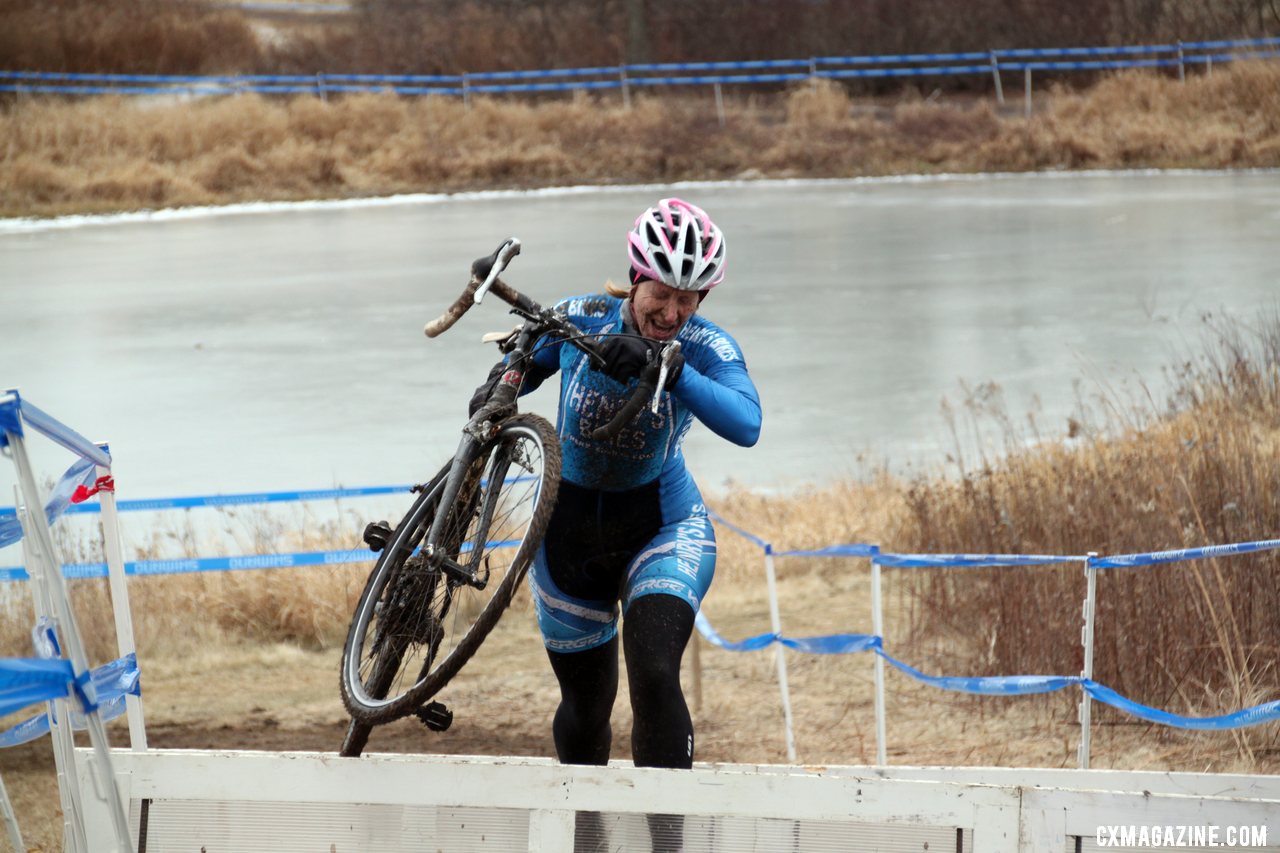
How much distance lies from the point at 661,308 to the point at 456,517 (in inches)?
34.1

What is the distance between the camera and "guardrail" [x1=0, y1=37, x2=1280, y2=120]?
90.6ft

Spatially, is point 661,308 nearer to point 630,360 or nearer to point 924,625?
point 630,360

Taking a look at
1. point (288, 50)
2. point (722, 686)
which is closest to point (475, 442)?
point (722, 686)

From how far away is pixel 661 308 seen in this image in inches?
181

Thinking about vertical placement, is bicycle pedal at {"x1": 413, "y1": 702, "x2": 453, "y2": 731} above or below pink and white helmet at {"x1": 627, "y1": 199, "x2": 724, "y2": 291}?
below

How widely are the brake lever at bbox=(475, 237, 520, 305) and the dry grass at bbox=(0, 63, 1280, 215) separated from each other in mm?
19033

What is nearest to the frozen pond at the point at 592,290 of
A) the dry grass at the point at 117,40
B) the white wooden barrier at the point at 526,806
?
the white wooden barrier at the point at 526,806

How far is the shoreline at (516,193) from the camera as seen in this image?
70.4ft

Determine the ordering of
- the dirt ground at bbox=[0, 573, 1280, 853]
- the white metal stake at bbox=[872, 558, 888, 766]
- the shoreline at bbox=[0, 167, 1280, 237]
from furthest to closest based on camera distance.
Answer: the shoreline at bbox=[0, 167, 1280, 237]
the dirt ground at bbox=[0, 573, 1280, 853]
the white metal stake at bbox=[872, 558, 888, 766]

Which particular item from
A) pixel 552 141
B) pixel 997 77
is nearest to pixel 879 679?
pixel 552 141

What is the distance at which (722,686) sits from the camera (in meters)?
8.92

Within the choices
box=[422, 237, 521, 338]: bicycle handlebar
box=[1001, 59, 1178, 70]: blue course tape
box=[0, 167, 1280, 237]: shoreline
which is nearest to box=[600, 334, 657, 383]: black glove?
box=[422, 237, 521, 338]: bicycle handlebar

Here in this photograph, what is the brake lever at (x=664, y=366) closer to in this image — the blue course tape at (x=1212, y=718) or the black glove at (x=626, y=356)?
the black glove at (x=626, y=356)

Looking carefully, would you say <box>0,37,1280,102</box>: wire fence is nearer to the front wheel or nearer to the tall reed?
the tall reed
